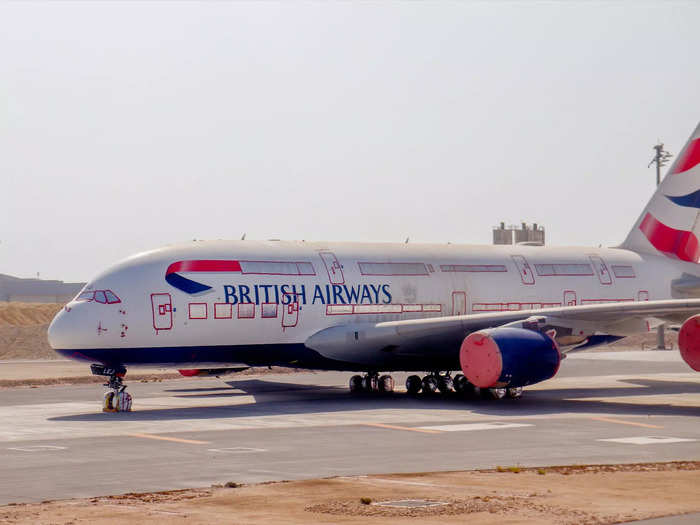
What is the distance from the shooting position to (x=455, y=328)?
1496 inches

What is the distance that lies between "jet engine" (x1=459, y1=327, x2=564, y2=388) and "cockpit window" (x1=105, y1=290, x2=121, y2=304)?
409 inches

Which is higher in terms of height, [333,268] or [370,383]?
[333,268]

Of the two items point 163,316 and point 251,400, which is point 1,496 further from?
point 251,400

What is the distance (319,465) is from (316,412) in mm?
12286

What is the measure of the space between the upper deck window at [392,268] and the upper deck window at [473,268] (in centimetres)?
99

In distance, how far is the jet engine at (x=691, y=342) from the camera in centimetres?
3638

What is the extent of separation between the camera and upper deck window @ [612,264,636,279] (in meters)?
46.5

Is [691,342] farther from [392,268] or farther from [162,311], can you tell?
[162,311]

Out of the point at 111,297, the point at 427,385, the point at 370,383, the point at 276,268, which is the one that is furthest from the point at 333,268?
the point at 111,297

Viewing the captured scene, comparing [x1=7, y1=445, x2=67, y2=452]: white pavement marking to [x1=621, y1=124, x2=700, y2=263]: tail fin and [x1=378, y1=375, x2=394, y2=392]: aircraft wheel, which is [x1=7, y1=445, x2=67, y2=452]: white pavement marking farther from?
[x1=621, y1=124, x2=700, y2=263]: tail fin

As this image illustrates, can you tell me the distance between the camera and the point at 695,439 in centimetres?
2584

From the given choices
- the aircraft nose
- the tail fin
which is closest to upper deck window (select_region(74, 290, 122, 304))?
the aircraft nose

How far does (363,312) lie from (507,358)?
22.9ft

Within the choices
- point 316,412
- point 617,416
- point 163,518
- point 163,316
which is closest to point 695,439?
point 617,416
